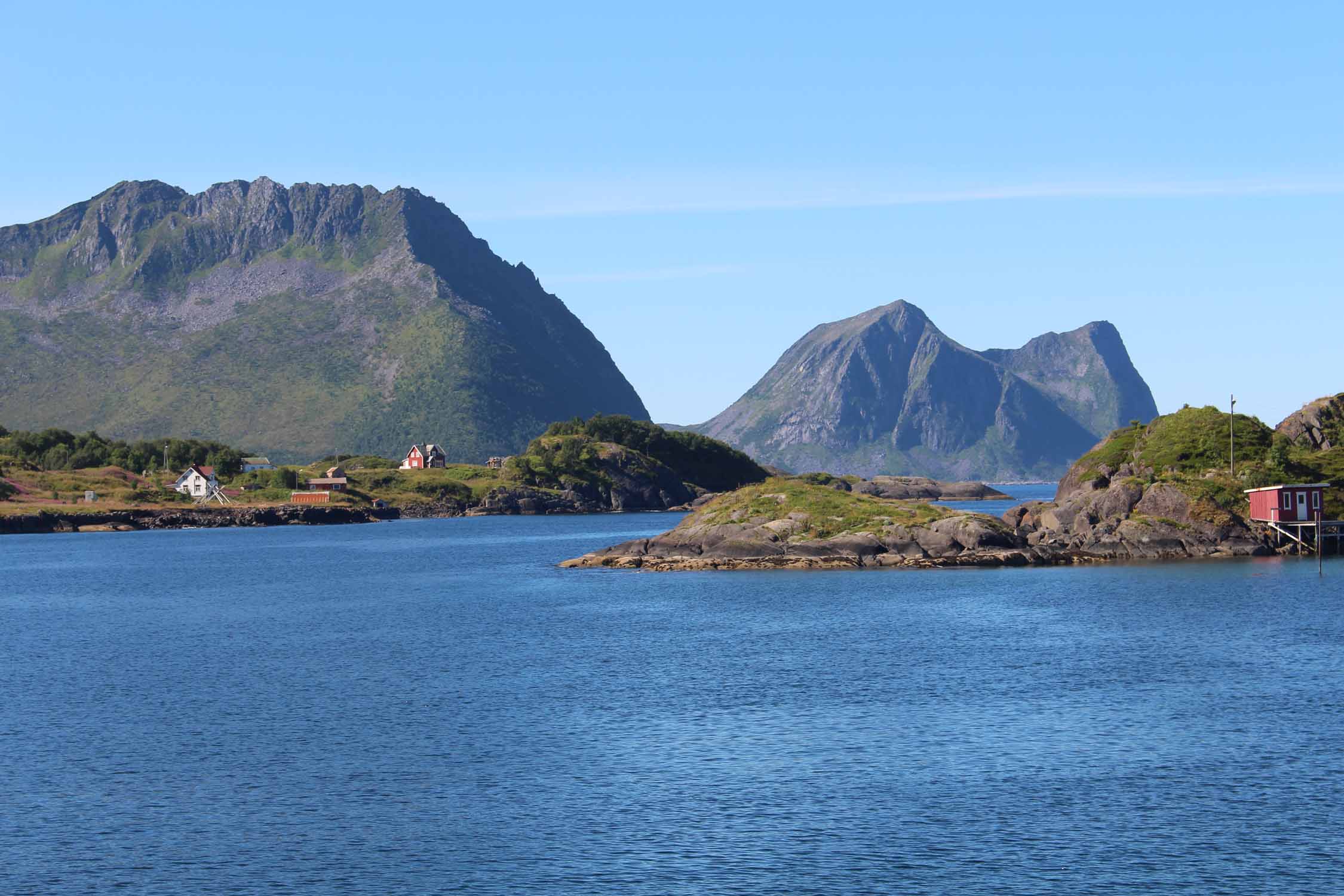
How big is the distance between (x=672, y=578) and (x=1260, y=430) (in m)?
68.6

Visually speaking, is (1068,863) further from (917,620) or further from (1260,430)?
(1260,430)

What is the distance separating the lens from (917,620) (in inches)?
3438

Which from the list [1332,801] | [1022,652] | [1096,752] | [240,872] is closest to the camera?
[240,872]

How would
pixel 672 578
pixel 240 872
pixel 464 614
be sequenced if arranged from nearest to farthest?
pixel 240 872
pixel 464 614
pixel 672 578

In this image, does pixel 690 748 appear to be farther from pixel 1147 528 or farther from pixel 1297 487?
pixel 1297 487

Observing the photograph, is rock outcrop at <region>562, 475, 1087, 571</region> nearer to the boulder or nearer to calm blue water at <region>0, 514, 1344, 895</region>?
the boulder

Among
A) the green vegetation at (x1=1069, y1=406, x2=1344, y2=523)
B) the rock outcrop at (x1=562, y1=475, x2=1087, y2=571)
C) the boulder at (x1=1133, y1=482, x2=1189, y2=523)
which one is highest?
the green vegetation at (x1=1069, y1=406, x2=1344, y2=523)

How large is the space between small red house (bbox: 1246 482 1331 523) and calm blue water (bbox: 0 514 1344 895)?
33.1 metres

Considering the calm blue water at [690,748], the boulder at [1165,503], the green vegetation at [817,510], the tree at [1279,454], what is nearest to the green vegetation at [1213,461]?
the tree at [1279,454]

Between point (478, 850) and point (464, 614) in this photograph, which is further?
point (464, 614)

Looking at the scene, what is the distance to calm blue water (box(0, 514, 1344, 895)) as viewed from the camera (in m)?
36.6

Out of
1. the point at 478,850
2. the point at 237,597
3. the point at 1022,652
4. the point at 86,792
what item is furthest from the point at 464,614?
the point at 478,850

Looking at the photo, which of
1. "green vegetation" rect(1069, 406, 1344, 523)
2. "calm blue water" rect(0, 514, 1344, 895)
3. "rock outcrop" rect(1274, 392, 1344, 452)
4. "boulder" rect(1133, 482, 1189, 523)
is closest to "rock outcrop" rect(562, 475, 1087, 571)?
"boulder" rect(1133, 482, 1189, 523)

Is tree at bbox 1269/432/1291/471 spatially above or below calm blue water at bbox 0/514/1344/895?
above
